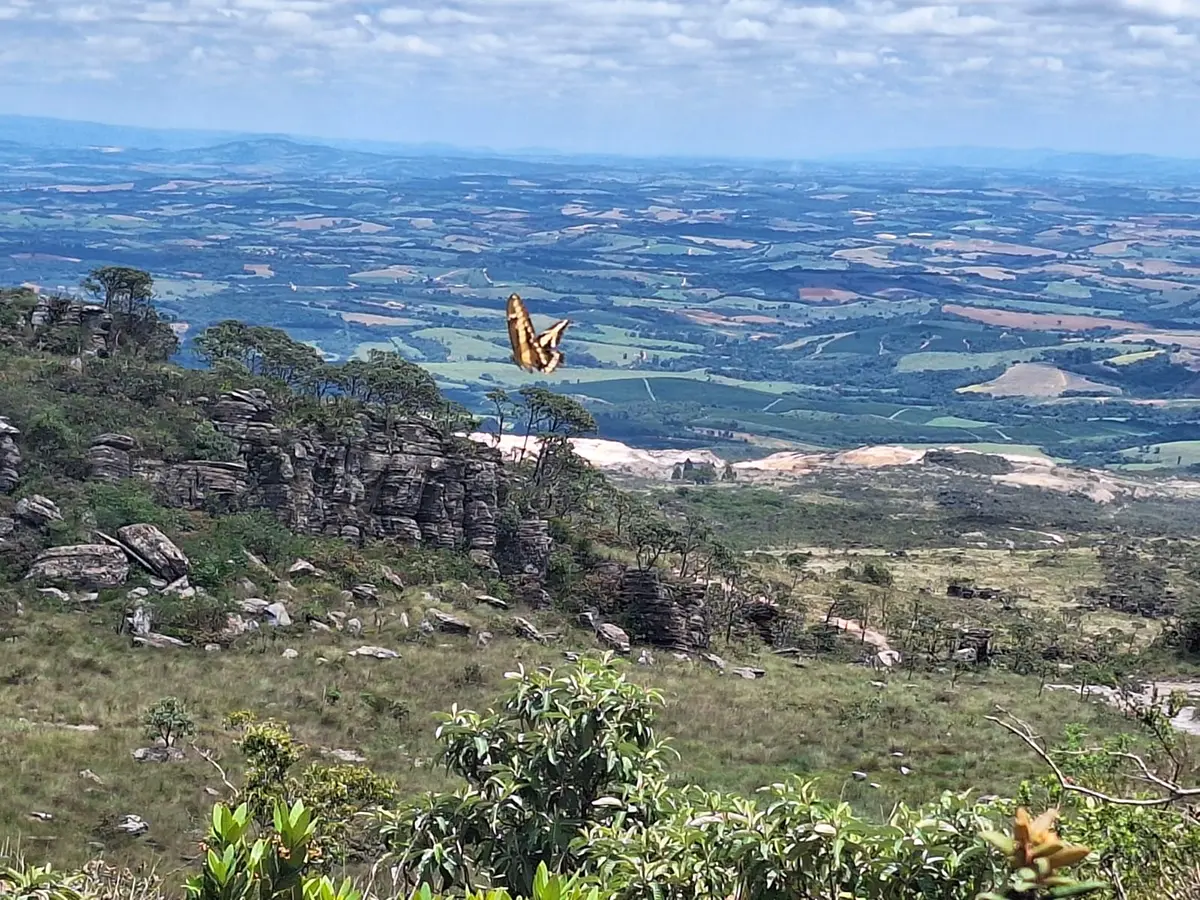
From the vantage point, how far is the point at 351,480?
38219mm

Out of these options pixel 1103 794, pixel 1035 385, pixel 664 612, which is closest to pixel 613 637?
pixel 664 612

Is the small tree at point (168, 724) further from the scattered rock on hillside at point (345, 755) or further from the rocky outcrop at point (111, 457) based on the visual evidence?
the rocky outcrop at point (111, 457)

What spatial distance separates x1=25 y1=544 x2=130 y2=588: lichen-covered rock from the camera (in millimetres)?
27453

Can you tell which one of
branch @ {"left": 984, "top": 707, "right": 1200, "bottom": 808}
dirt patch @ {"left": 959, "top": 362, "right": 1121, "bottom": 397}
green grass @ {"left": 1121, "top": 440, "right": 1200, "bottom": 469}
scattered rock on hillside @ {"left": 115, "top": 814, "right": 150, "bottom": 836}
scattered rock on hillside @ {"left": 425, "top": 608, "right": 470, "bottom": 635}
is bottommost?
green grass @ {"left": 1121, "top": 440, "right": 1200, "bottom": 469}

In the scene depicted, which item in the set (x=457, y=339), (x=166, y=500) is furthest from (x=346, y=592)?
(x=457, y=339)

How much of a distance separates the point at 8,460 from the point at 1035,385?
508 ft

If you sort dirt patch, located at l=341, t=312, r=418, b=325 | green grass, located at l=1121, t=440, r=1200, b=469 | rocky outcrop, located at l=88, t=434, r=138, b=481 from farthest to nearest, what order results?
dirt patch, located at l=341, t=312, r=418, b=325 < green grass, located at l=1121, t=440, r=1200, b=469 < rocky outcrop, located at l=88, t=434, r=138, b=481

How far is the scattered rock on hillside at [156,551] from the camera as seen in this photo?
29016 mm

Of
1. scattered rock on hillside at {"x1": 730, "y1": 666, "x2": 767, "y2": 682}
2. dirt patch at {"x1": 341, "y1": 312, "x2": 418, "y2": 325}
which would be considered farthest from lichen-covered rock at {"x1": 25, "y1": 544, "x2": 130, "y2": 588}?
dirt patch at {"x1": 341, "y1": 312, "x2": 418, "y2": 325}

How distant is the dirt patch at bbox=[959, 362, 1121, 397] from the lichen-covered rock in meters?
148

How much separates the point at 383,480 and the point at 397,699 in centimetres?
1483

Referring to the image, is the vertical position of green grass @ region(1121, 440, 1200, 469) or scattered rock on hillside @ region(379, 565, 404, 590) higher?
scattered rock on hillside @ region(379, 565, 404, 590)

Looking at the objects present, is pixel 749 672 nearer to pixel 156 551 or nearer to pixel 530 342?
pixel 156 551

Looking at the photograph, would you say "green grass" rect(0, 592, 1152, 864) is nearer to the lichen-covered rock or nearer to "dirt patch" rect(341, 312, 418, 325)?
the lichen-covered rock
